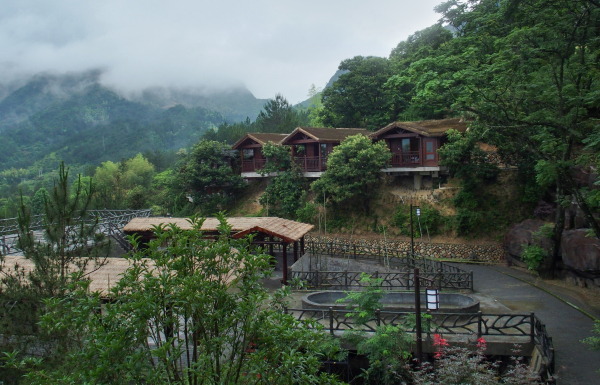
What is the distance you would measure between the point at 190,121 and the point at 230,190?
8367 cm

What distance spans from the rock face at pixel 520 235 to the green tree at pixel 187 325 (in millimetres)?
17243

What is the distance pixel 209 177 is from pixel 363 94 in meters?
13.3

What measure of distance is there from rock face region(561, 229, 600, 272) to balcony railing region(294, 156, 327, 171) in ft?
48.7

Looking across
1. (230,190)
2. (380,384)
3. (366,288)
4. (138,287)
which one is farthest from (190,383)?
(230,190)

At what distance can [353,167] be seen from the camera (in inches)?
952

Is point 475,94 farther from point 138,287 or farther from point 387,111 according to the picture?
point 387,111

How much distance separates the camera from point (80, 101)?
394ft

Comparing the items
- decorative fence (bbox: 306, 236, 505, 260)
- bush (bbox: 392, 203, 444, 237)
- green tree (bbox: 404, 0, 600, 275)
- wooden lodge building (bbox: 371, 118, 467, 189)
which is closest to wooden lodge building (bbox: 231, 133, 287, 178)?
wooden lodge building (bbox: 371, 118, 467, 189)

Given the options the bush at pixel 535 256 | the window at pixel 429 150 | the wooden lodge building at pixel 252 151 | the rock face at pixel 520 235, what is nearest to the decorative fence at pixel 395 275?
the bush at pixel 535 256

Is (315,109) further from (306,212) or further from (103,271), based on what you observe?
(103,271)

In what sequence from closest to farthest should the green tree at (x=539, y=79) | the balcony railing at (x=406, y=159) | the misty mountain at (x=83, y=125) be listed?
the green tree at (x=539, y=79) → the balcony railing at (x=406, y=159) → the misty mountain at (x=83, y=125)

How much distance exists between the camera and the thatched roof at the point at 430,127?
78.7 feet

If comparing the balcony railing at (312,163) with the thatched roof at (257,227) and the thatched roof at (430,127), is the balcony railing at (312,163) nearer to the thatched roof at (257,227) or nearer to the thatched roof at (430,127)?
the thatched roof at (430,127)

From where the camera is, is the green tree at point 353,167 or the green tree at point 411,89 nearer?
the green tree at point 353,167
